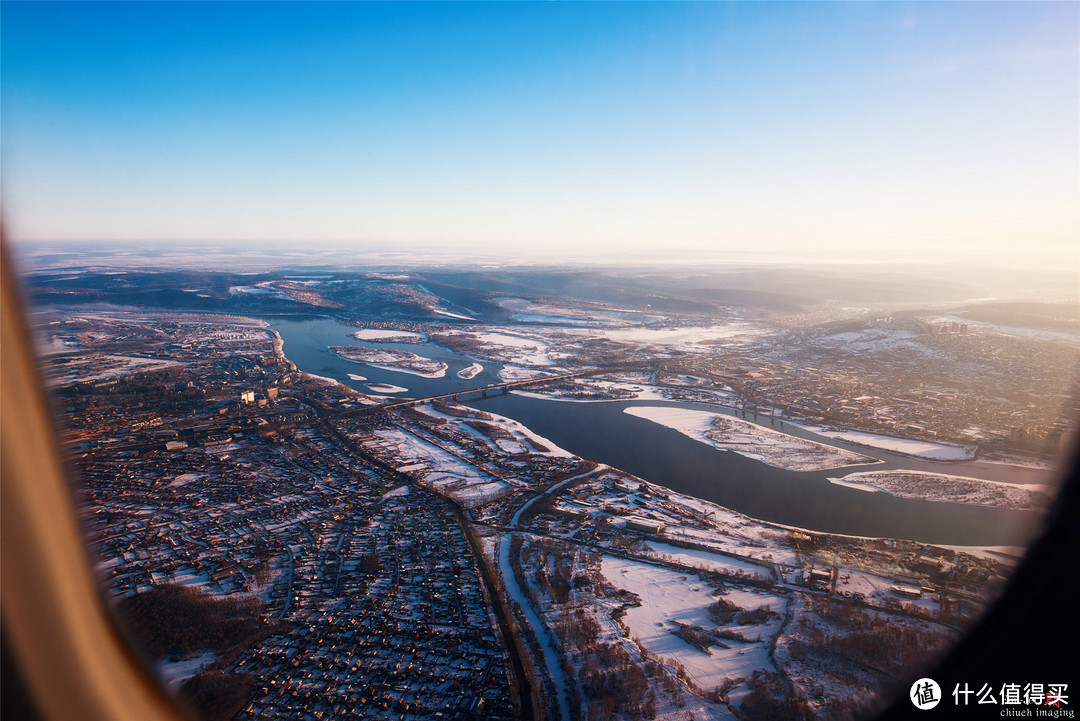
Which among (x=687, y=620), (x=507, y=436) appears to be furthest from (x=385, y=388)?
(x=687, y=620)

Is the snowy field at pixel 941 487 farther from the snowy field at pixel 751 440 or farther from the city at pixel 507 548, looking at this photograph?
the snowy field at pixel 751 440

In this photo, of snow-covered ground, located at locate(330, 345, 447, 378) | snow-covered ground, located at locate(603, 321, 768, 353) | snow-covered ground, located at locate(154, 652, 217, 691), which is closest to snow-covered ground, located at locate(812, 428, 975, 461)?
snow-covered ground, located at locate(603, 321, 768, 353)

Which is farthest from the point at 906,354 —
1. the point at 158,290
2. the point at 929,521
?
the point at 158,290

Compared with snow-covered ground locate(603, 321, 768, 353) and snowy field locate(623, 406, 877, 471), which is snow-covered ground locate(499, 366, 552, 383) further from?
snow-covered ground locate(603, 321, 768, 353)

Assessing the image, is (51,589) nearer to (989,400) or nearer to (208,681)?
(208,681)

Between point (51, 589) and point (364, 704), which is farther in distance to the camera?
point (364, 704)

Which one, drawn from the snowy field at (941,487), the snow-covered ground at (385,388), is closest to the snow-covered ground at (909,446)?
the snowy field at (941,487)
